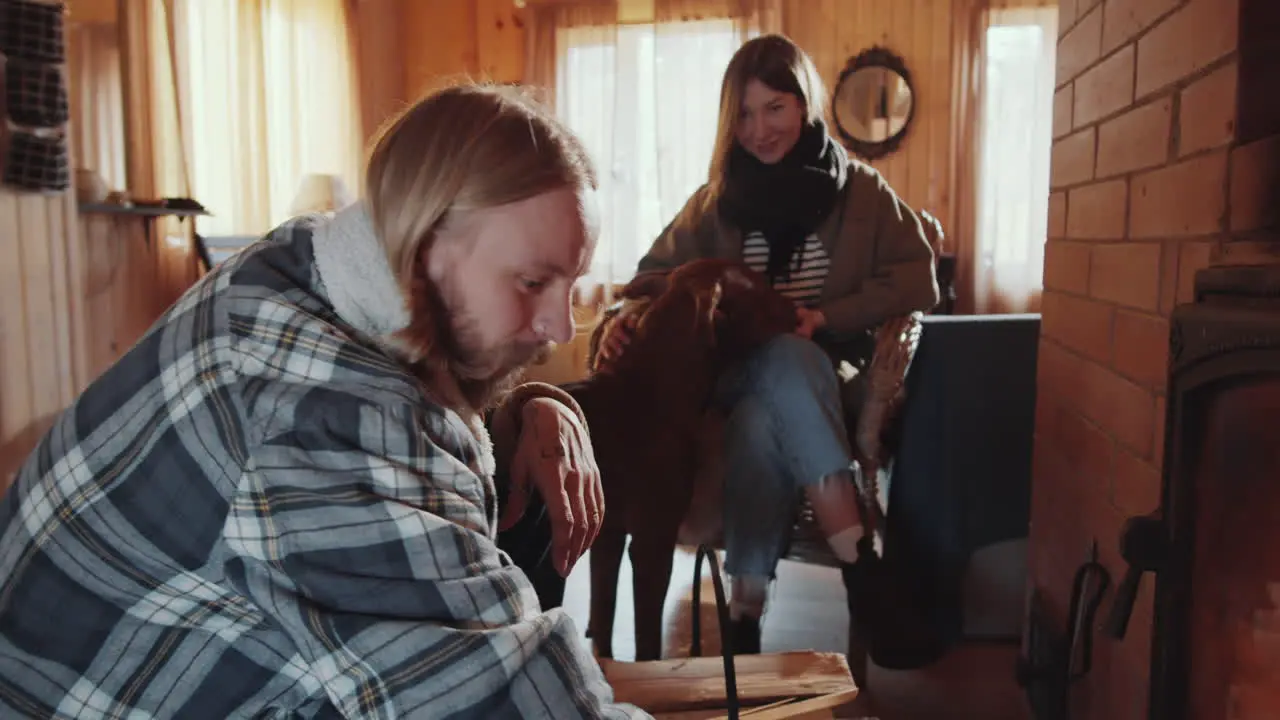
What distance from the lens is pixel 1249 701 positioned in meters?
0.79

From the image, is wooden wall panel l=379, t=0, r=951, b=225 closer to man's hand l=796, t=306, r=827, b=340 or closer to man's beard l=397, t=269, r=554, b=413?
man's hand l=796, t=306, r=827, b=340

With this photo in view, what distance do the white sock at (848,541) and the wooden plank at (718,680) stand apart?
375 millimetres

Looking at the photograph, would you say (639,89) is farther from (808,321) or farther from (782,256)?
(808,321)

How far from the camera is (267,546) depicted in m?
0.54

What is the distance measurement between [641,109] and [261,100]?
1.73 m

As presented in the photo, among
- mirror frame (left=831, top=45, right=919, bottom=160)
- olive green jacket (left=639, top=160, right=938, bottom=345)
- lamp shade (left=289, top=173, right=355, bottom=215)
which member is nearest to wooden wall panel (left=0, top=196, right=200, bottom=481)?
lamp shade (left=289, top=173, right=355, bottom=215)

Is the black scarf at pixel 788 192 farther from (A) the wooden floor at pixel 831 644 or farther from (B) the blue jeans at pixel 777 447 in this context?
(A) the wooden floor at pixel 831 644

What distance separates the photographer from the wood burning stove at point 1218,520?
0.75 metres

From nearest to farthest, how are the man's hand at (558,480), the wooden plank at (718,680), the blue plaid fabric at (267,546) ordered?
the blue plaid fabric at (267,546) → the man's hand at (558,480) → the wooden plank at (718,680)

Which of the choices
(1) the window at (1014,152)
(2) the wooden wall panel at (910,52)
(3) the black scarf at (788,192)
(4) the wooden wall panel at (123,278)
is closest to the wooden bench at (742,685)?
(3) the black scarf at (788,192)

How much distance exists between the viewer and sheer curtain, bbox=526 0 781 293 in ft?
13.6

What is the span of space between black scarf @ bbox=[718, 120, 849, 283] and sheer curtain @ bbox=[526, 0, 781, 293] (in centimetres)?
240

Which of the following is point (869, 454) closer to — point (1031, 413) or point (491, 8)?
point (1031, 413)

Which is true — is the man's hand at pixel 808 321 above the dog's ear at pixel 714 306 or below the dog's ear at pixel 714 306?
below
